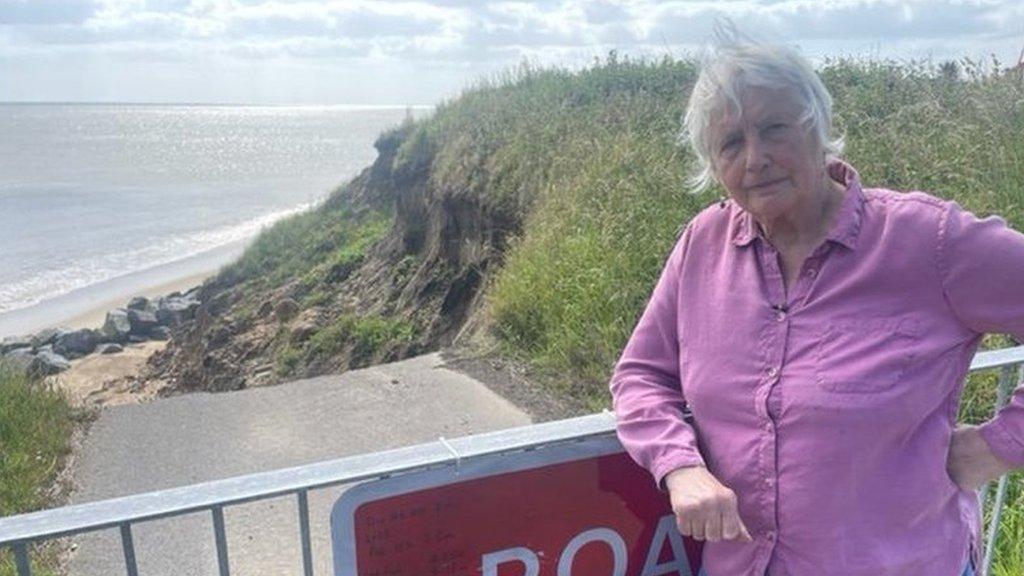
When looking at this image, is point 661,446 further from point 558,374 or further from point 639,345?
point 558,374

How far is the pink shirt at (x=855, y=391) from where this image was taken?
1.67 m

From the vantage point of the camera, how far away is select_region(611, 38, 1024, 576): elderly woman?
168 centimetres

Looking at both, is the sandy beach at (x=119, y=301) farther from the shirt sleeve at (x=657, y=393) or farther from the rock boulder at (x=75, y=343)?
the shirt sleeve at (x=657, y=393)

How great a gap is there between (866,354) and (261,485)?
3.57 ft

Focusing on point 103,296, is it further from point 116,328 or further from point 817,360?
point 817,360

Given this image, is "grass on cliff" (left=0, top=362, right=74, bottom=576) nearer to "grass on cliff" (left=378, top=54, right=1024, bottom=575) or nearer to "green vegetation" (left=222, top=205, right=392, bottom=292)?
"grass on cliff" (left=378, top=54, right=1024, bottom=575)

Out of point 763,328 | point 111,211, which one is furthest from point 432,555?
point 111,211

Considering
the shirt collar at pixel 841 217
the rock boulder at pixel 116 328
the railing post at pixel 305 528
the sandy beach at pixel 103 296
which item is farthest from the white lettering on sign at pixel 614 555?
A: the sandy beach at pixel 103 296

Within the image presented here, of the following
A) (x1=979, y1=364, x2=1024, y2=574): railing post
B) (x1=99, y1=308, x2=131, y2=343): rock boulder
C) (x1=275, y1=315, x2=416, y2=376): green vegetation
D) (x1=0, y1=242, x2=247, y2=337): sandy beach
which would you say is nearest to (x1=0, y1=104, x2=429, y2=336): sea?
(x1=0, y1=242, x2=247, y2=337): sandy beach

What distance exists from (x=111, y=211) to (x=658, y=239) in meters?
41.4

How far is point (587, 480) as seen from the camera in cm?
193

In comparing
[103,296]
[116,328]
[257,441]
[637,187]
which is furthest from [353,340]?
[103,296]

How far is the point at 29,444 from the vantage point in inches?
224

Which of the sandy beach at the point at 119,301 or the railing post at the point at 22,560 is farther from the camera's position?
the sandy beach at the point at 119,301
